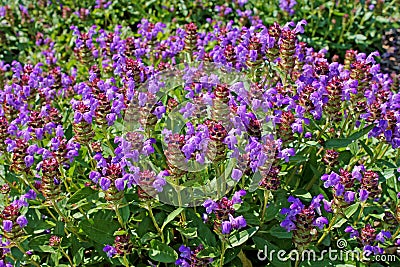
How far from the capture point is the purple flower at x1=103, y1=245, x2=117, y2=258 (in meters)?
2.99

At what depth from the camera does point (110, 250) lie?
299 cm

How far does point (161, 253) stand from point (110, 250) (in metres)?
0.30

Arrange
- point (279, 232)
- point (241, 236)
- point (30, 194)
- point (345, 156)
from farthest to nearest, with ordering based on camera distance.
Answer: point (345, 156) < point (30, 194) < point (279, 232) < point (241, 236)

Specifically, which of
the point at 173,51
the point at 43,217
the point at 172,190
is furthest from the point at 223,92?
the point at 173,51

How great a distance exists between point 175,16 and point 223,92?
14.3 ft

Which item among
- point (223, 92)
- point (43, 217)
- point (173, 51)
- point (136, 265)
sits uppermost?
point (223, 92)

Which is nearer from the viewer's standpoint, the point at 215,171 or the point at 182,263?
the point at 182,263

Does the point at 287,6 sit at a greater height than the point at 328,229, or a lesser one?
greater

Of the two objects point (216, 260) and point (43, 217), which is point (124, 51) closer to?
point (43, 217)

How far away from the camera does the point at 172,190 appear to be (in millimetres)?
3211

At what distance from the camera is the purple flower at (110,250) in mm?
2988

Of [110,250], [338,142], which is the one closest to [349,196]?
[338,142]

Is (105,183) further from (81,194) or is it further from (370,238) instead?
(370,238)

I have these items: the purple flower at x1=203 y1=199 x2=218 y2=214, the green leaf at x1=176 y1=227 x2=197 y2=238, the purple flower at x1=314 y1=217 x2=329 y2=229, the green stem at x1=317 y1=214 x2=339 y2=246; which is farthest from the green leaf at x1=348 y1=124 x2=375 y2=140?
the green leaf at x1=176 y1=227 x2=197 y2=238
